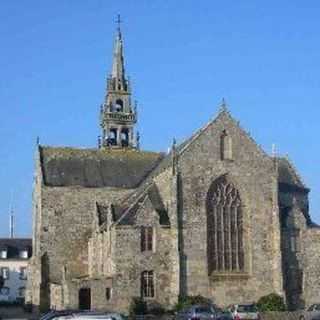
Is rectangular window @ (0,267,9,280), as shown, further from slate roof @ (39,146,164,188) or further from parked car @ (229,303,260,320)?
parked car @ (229,303,260,320)

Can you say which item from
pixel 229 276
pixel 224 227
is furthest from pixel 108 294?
pixel 224 227

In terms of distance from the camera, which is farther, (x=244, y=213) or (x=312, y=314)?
(x=244, y=213)

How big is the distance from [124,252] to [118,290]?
2616 mm

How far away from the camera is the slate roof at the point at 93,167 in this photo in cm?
6353

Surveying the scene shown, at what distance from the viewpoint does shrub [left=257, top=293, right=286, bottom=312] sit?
51.8 metres

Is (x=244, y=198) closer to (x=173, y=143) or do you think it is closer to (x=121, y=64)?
(x=173, y=143)

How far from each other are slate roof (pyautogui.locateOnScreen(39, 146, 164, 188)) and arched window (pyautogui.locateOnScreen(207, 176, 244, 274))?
11.3 m

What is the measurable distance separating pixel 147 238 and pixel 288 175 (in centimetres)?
2065

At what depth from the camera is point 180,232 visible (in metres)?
52.5

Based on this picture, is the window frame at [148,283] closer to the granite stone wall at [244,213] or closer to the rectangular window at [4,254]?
the granite stone wall at [244,213]

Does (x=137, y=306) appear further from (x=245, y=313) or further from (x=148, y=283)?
(x=245, y=313)

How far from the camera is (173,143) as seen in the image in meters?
55.4

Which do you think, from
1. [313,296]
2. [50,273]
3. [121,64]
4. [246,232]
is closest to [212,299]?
[246,232]

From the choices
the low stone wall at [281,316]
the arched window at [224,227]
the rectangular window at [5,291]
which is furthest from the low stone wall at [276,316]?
the rectangular window at [5,291]
